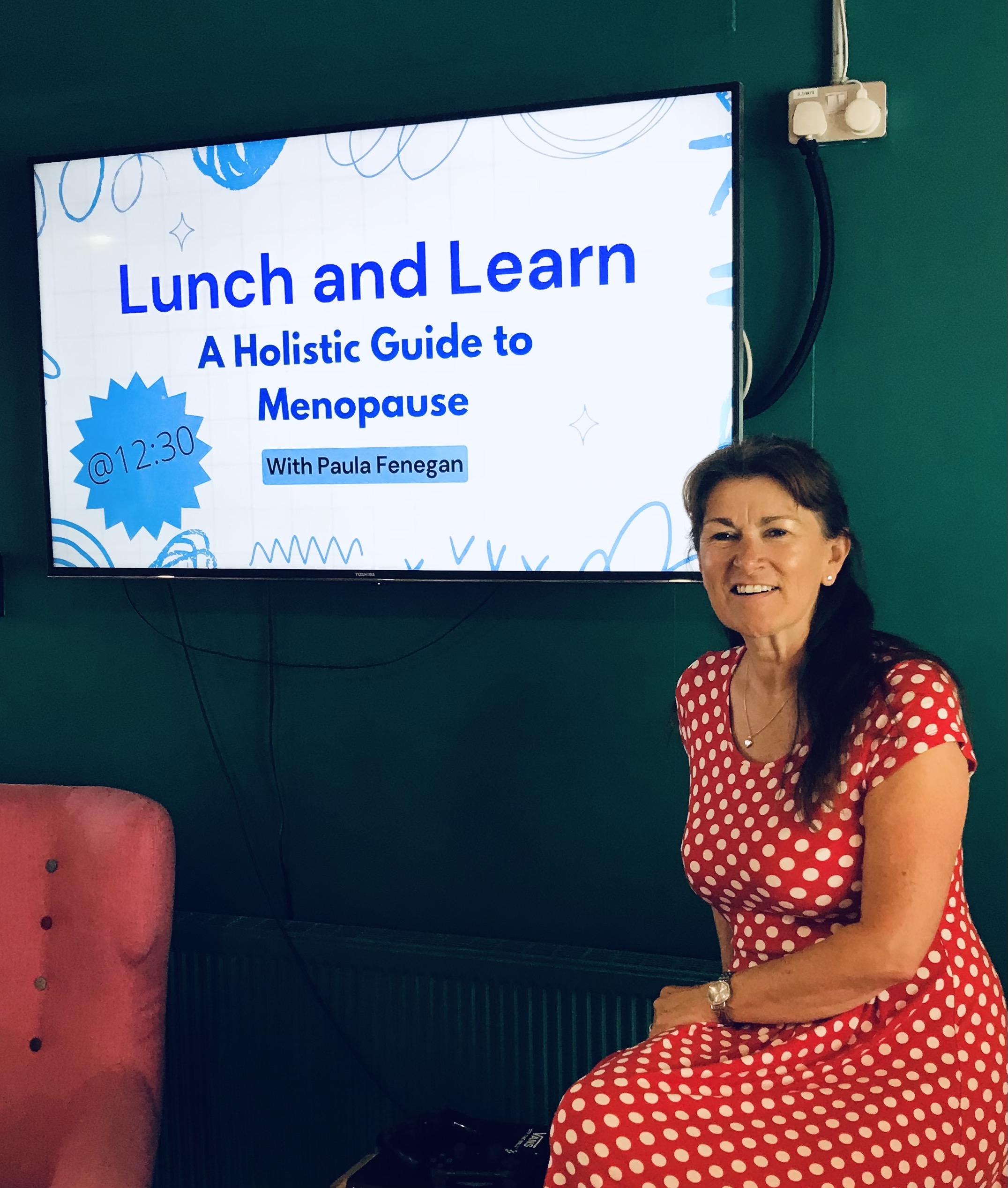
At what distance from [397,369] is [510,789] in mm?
768

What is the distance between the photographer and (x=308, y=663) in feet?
7.12

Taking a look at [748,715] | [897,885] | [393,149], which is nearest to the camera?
[897,885]

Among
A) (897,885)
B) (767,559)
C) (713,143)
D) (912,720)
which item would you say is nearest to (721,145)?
(713,143)

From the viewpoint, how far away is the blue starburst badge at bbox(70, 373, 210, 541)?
6.91 ft

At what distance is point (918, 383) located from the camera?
183cm

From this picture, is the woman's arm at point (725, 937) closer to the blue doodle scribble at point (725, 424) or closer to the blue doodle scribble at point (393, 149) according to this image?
the blue doodle scribble at point (725, 424)

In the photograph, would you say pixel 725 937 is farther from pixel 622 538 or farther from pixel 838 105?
pixel 838 105

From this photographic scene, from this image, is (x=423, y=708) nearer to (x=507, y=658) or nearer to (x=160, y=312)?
(x=507, y=658)

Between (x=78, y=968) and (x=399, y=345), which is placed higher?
(x=399, y=345)

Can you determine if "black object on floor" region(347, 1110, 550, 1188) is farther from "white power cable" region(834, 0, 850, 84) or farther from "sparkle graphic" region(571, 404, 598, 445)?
"white power cable" region(834, 0, 850, 84)

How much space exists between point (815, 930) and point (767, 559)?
0.47 m

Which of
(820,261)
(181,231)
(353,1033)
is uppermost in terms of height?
(181,231)

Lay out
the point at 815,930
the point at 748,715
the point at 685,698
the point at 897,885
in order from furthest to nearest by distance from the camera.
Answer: the point at 685,698, the point at 748,715, the point at 815,930, the point at 897,885

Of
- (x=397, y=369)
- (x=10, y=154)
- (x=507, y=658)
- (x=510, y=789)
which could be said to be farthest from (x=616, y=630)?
(x=10, y=154)
